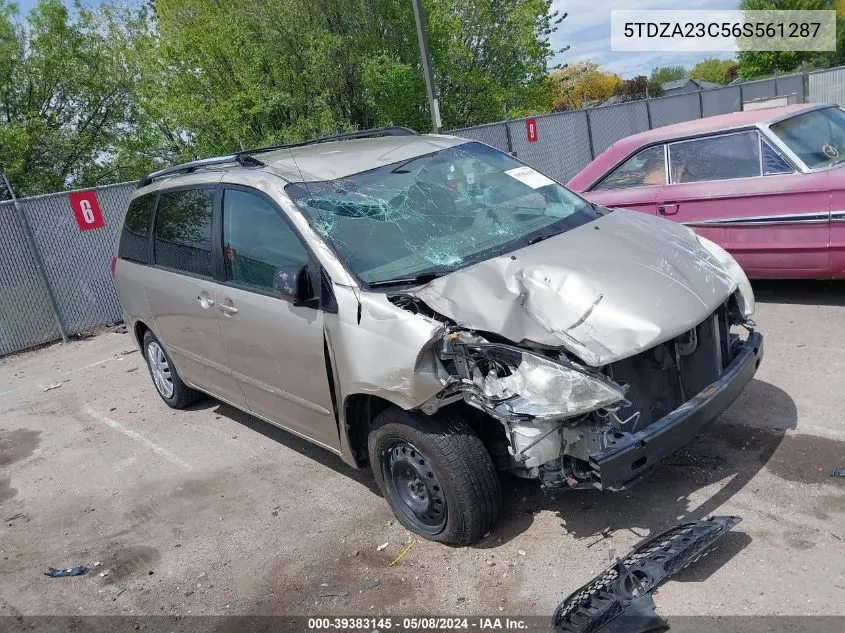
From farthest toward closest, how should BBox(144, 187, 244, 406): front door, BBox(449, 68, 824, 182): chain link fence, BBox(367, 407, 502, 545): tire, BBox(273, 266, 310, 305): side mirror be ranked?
BBox(449, 68, 824, 182): chain link fence, BBox(144, 187, 244, 406): front door, BBox(273, 266, 310, 305): side mirror, BBox(367, 407, 502, 545): tire

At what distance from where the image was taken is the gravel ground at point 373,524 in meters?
3.13

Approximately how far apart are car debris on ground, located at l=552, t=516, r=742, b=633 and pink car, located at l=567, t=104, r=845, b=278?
2.98 meters

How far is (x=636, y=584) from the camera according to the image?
9.54ft

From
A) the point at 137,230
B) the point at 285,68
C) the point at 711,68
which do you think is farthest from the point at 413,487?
the point at 711,68

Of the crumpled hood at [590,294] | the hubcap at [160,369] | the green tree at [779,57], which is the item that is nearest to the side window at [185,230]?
the hubcap at [160,369]

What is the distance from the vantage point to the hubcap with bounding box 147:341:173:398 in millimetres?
5988

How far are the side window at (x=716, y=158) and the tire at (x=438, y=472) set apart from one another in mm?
4295

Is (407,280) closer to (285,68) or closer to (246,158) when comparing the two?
(246,158)

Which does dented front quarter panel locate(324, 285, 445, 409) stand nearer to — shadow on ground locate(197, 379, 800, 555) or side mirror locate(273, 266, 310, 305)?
side mirror locate(273, 266, 310, 305)

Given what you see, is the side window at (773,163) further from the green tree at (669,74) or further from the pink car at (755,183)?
the green tree at (669,74)

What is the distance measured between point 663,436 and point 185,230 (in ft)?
11.3

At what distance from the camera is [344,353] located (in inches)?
138

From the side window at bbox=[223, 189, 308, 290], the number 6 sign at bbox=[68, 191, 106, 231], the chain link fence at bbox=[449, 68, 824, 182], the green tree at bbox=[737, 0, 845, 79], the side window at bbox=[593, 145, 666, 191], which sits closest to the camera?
the side window at bbox=[223, 189, 308, 290]

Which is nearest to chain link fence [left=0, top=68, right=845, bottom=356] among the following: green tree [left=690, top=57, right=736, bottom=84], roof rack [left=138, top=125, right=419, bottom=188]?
roof rack [left=138, top=125, right=419, bottom=188]
